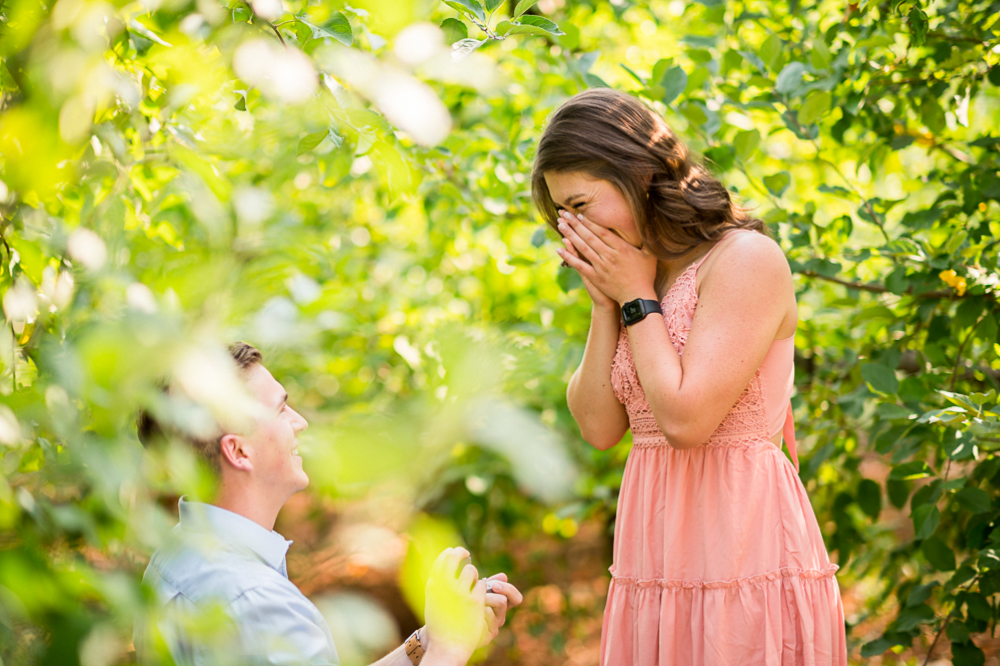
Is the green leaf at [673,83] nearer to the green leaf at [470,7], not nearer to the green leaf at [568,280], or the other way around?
the green leaf at [568,280]

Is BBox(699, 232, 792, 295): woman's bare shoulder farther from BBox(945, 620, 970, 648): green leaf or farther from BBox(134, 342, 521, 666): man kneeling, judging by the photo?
BBox(945, 620, 970, 648): green leaf

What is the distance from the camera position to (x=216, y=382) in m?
0.50

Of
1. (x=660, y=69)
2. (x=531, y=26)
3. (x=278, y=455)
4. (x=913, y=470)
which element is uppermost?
(x=531, y=26)

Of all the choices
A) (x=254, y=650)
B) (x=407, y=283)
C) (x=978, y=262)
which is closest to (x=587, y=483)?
(x=407, y=283)

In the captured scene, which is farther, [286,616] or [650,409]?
[650,409]

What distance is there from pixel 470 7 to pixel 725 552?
133 centimetres

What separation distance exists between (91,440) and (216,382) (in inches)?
5.7

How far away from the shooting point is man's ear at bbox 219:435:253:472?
1.58 metres

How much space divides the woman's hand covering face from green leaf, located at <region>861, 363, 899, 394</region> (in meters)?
0.88

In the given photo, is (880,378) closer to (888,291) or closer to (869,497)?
(888,291)

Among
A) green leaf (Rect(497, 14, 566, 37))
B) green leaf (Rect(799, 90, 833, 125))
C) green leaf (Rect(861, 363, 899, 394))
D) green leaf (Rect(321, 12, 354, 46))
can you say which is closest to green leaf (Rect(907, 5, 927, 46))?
green leaf (Rect(799, 90, 833, 125))

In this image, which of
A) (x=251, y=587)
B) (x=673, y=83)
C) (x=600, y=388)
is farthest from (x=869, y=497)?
(x=251, y=587)

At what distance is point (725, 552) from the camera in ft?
5.75

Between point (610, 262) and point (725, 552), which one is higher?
point (610, 262)
